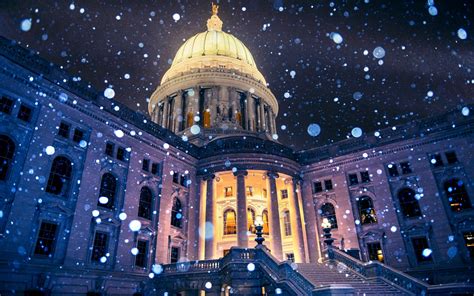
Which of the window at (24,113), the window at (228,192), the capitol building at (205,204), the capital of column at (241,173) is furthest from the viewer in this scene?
the window at (228,192)

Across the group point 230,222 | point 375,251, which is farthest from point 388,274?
point 230,222

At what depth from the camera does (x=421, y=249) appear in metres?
25.9

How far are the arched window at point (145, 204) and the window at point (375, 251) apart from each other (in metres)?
19.9

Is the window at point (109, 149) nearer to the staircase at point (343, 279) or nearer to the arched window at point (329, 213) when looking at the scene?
the staircase at point (343, 279)

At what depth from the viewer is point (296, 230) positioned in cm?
2964

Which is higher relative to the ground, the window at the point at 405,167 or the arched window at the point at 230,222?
the window at the point at 405,167

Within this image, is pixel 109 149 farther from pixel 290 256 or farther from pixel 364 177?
pixel 364 177

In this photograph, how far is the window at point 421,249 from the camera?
83.5 feet

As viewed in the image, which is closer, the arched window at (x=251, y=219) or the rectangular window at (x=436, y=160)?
the rectangular window at (x=436, y=160)

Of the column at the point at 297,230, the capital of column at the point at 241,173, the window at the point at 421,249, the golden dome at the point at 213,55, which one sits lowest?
the window at the point at 421,249

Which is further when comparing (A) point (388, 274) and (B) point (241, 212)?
(B) point (241, 212)

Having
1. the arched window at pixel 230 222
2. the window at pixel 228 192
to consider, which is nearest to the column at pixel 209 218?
the window at pixel 228 192

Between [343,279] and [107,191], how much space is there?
59.4ft

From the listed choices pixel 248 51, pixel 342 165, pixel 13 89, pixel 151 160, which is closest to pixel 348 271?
pixel 342 165
